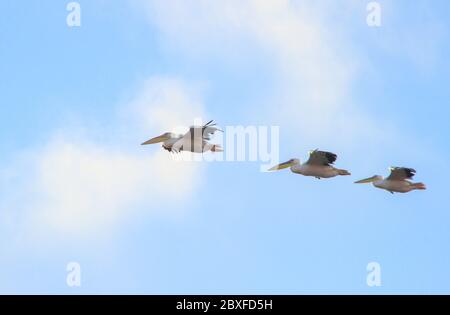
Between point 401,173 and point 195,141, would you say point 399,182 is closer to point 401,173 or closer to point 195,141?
point 401,173

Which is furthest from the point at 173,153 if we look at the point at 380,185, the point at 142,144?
the point at 380,185

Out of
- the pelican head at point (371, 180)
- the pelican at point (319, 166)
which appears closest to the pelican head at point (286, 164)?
the pelican at point (319, 166)

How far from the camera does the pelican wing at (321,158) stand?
297 feet

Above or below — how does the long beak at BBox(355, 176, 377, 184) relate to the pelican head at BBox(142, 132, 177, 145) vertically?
below

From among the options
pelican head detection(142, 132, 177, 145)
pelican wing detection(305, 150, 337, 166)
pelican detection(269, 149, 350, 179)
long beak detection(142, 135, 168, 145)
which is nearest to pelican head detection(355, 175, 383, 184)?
pelican detection(269, 149, 350, 179)

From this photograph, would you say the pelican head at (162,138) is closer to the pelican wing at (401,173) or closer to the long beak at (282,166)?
the long beak at (282,166)

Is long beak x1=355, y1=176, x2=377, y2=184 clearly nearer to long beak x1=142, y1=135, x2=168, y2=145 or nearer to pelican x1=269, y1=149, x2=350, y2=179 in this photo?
pelican x1=269, y1=149, x2=350, y2=179

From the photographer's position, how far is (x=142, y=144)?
94.6m

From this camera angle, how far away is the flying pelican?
90.6 m

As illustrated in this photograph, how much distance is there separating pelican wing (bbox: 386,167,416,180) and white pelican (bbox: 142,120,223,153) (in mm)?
6686

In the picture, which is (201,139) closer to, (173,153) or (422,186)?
(173,153)

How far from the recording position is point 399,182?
9138cm

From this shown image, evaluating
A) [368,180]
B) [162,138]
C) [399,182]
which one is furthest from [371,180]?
[162,138]
